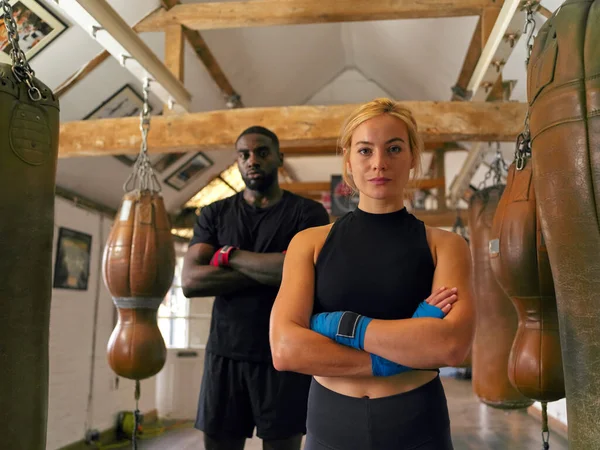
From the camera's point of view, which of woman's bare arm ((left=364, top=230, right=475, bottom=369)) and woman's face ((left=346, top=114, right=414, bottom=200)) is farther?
woman's face ((left=346, top=114, right=414, bottom=200))

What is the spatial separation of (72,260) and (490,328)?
12.8ft

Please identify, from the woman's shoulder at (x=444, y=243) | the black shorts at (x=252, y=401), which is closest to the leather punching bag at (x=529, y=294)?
the woman's shoulder at (x=444, y=243)

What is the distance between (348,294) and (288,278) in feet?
0.49

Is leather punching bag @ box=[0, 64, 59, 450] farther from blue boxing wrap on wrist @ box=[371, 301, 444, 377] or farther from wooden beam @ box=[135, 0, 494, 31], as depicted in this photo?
wooden beam @ box=[135, 0, 494, 31]

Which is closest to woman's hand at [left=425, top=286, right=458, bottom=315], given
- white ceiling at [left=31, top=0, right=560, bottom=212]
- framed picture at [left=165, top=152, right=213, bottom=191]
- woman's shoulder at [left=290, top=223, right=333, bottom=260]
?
woman's shoulder at [left=290, top=223, right=333, bottom=260]

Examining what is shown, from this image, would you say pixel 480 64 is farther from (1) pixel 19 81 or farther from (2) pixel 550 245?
(1) pixel 19 81

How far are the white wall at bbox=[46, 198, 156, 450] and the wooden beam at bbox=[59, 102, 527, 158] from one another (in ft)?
5.44

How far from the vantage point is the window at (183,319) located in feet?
25.4

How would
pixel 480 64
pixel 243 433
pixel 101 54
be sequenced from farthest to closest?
1. pixel 101 54
2. pixel 480 64
3. pixel 243 433

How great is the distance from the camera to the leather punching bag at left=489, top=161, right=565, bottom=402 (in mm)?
1607

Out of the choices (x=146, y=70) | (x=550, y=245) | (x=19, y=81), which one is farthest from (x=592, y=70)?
(x=146, y=70)

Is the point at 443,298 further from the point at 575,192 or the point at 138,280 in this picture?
the point at 138,280

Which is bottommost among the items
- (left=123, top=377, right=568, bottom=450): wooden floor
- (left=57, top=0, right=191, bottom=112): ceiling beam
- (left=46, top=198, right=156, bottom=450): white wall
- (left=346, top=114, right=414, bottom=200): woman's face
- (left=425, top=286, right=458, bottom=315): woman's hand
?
(left=123, top=377, right=568, bottom=450): wooden floor

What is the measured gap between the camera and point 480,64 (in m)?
2.82
